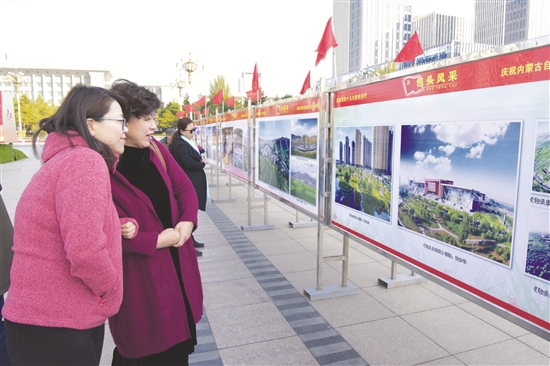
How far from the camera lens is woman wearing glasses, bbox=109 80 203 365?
1.66 m

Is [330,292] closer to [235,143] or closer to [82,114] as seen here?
[82,114]

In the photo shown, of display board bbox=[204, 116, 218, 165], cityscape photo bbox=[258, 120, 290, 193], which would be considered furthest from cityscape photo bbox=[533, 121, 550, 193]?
display board bbox=[204, 116, 218, 165]

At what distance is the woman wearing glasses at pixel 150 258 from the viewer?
166 cm

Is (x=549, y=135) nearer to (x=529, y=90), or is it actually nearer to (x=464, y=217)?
(x=529, y=90)

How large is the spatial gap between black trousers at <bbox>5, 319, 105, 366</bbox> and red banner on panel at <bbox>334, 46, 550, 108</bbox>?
6.89 feet

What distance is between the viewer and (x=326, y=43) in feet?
11.6

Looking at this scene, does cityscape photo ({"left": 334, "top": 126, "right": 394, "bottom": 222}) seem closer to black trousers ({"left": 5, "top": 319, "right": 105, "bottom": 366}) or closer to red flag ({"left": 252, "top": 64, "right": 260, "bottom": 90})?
black trousers ({"left": 5, "top": 319, "right": 105, "bottom": 366})

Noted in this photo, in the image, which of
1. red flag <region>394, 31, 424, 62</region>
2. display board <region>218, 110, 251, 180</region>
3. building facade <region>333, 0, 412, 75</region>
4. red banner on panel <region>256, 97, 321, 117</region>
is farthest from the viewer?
building facade <region>333, 0, 412, 75</region>

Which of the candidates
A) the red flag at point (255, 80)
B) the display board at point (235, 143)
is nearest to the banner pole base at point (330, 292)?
the display board at point (235, 143)

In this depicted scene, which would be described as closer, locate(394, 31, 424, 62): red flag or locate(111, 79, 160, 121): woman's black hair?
locate(111, 79, 160, 121): woman's black hair

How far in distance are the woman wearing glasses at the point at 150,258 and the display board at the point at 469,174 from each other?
143cm

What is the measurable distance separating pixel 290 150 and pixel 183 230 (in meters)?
2.90

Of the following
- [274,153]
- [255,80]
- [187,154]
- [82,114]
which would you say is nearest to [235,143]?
[255,80]

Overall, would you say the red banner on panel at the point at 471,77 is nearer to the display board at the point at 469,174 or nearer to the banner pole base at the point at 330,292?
the display board at the point at 469,174
